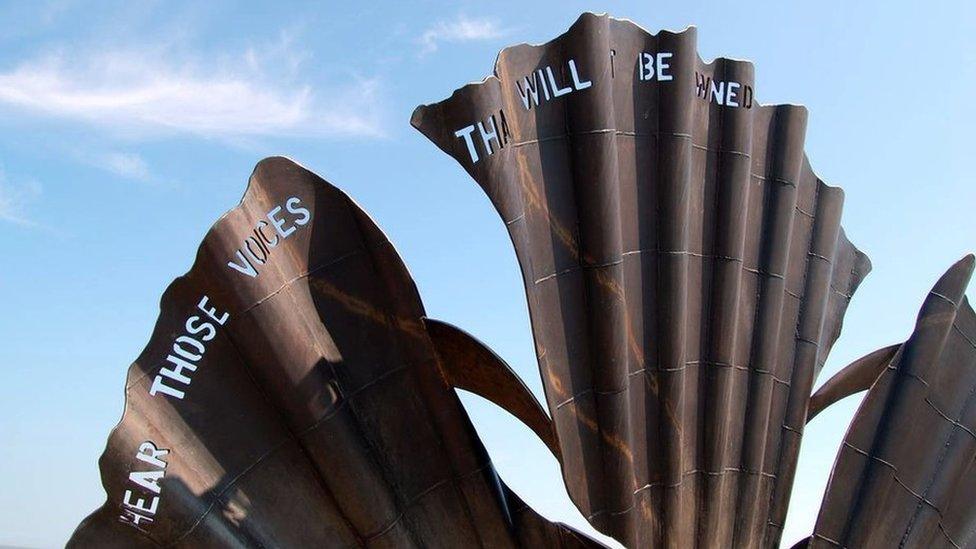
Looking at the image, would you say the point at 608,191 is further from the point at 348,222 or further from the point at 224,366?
the point at 224,366

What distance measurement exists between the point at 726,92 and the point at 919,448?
12.9ft

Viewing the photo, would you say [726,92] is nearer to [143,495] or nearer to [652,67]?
[652,67]

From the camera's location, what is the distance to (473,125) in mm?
8094

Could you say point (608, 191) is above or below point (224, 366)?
above

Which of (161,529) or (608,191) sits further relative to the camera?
(608,191)

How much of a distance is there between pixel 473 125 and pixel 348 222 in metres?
1.39

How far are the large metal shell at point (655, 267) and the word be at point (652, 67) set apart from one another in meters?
0.01

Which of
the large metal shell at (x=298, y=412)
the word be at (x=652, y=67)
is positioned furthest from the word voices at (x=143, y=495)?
the word be at (x=652, y=67)

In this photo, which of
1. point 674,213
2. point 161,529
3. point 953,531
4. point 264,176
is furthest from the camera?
point 953,531

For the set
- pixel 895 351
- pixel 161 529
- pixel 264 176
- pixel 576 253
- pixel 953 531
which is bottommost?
pixel 953 531

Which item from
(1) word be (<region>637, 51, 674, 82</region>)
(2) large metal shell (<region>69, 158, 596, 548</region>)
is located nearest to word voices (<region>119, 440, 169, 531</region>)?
(2) large metal shell (<region>69, 158, 596, 548</region>)

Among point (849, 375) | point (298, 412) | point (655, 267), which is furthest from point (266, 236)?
point (849, 375)

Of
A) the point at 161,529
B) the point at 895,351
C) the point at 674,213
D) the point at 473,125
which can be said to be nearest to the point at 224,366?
the point at 161,529

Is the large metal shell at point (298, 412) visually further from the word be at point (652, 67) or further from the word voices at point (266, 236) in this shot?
the word be at point (652, 67)
